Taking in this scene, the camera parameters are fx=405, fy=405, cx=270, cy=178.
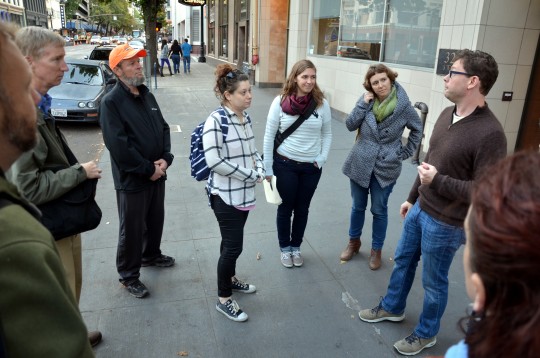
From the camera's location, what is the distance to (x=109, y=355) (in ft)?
8.99

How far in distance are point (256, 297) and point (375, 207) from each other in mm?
1355

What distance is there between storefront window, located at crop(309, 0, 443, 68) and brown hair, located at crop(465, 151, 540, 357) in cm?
695

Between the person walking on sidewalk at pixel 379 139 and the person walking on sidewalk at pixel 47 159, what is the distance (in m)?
2.22

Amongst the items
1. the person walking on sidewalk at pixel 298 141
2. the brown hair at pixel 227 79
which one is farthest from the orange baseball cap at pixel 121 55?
the person walking on sidewalk at pixel 298 141

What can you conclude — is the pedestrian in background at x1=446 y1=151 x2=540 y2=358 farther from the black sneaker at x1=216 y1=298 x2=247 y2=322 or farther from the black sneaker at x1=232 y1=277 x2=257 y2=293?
the black sneaker at x1=232 y1=277 x2=257 y2=293

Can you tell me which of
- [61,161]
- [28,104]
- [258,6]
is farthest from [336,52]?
[28,104]

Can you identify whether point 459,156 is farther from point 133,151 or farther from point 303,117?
point 133,151

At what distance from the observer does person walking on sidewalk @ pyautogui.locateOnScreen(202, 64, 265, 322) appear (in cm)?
286

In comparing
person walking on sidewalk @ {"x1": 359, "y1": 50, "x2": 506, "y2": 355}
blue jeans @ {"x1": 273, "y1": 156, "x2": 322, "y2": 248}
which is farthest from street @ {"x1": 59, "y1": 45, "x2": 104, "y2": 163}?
person walking on sidewalk @ {"x1": 359, "y1": 50, "x2": 506, "y2": 355}

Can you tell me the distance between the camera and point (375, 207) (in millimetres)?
3742

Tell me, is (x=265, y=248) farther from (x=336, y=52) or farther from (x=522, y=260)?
(x=336, y=52)

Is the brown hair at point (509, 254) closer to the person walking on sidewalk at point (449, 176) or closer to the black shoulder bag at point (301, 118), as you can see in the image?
the person walking on sidewalk at point (449, 176)

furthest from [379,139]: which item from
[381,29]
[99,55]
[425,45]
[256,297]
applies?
[99,55]

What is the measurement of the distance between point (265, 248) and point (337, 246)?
0.76 metres
